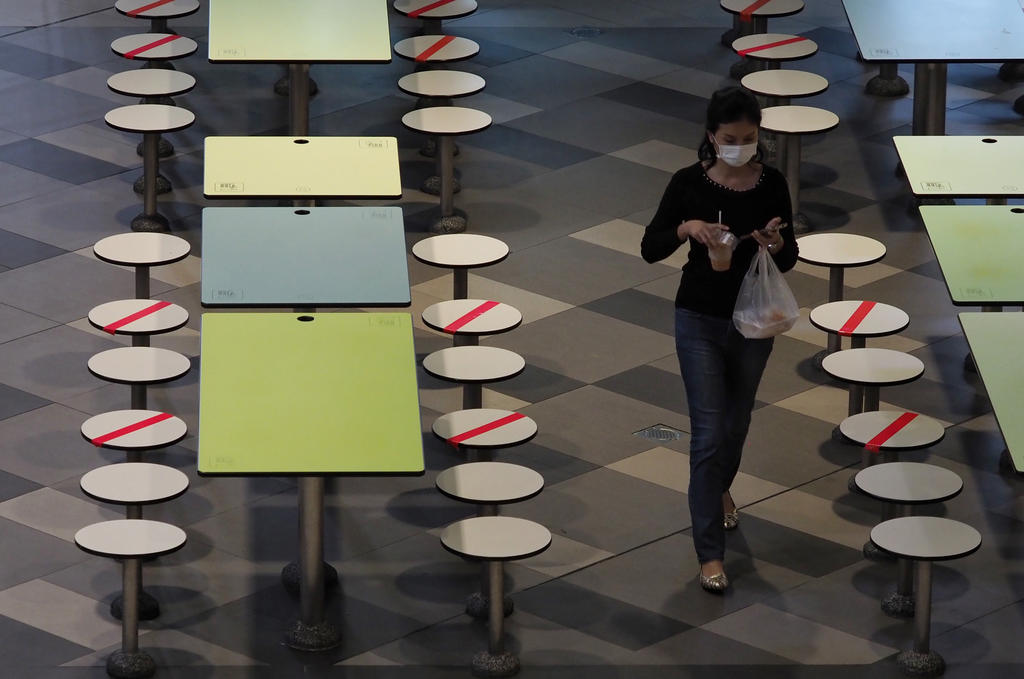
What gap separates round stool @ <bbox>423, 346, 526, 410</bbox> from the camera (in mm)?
8508

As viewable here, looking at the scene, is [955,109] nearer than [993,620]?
No

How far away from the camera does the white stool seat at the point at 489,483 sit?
298 inches

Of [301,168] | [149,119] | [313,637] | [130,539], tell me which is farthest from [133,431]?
[149,119]

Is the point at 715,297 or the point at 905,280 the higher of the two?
the point at 715,297

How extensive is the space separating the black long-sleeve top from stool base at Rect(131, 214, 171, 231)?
15.4 ft

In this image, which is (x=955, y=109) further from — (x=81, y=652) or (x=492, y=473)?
(x=81, y=652)

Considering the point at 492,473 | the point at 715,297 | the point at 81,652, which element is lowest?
the point at 81,652

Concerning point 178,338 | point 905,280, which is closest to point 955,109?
point 905,280

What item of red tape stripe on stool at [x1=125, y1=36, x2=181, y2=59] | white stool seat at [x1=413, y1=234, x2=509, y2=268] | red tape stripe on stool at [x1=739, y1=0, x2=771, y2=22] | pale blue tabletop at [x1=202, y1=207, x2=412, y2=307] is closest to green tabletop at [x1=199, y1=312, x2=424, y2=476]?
pale blue tabletop at [x1=202, y1=207, x2=412, y2=307]

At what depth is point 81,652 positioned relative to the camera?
757 cm

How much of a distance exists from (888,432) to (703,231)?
4.74 feet

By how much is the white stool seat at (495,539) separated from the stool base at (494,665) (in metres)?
0.49

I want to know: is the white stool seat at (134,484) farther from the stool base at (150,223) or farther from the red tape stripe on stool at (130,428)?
the stool base at (150,223)

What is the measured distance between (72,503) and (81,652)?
1225mm
